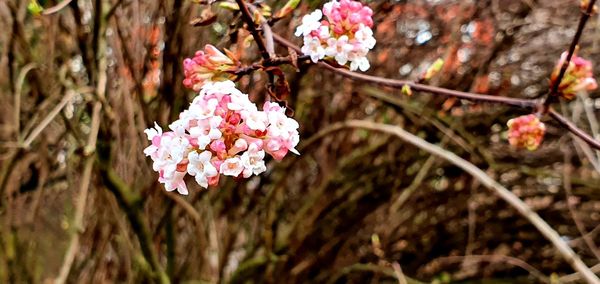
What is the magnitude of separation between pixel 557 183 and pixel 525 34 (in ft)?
2.63

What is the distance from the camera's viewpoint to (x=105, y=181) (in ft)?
6.40

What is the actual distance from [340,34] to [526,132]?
571 mm

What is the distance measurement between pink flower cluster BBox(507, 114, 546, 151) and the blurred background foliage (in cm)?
76

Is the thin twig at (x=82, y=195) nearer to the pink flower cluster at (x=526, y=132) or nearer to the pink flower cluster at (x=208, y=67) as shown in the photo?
the pink flower cluster at (x=208, y=67)

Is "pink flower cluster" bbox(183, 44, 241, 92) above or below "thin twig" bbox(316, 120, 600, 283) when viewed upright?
above

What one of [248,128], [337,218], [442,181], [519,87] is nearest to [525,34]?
[519,87]

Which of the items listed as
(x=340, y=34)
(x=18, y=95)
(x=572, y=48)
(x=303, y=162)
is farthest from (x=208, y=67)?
(x=303, y=162)

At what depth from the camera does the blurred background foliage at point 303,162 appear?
2.06m

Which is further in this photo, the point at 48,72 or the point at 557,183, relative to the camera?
the point at 557,183

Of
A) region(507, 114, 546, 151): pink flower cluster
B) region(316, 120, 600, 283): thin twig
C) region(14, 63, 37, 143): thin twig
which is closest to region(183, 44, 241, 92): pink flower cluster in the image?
region(507, 114, 546, 151): pink flower cluster

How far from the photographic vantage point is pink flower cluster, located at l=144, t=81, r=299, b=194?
2.42 ft

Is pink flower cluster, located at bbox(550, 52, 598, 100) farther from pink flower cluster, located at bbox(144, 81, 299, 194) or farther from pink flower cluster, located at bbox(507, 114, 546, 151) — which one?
pink flower cluster, located at bbox(144, 81, 299, 194)

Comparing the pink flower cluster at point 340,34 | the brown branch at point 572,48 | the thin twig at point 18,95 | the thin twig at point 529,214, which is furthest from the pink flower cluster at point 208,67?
the thin twig at point 18,95

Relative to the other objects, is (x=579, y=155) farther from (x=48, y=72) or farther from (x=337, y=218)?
(x=48, y=72)
